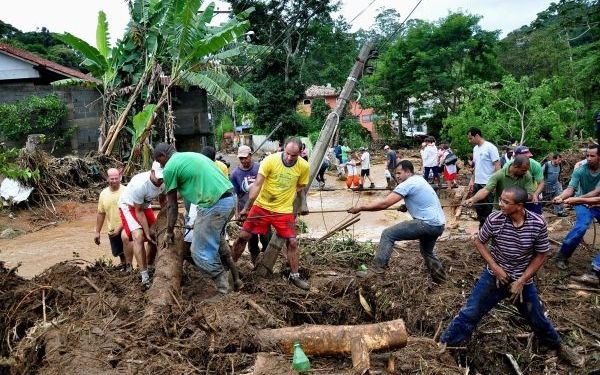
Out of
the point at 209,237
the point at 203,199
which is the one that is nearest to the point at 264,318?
the point at 209,237

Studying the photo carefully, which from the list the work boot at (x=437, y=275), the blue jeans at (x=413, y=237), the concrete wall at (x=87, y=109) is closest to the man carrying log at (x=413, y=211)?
the blue jeans at (x=413, y=237)

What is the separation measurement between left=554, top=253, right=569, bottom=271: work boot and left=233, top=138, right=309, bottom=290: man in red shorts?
11.0 feet

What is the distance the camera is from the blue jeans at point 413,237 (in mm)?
5379

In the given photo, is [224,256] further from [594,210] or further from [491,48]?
[491,48]

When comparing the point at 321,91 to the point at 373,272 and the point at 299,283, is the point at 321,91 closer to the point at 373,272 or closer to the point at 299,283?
the point at 373,272

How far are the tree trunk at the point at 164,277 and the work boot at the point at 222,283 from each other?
405 millimetres

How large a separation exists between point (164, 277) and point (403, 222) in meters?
2.77

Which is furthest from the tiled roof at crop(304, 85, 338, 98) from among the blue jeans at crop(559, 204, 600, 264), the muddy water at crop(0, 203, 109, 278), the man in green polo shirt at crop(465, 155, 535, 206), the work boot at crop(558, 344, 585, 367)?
the work boot at crop(558, 344, 585, 367)

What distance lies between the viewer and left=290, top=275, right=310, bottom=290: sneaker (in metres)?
5.51

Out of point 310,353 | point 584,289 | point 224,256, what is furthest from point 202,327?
point 584,289

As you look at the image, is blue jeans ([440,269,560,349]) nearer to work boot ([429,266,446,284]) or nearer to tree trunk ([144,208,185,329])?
work boot ([429,266,446,284])

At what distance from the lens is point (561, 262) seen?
616cm

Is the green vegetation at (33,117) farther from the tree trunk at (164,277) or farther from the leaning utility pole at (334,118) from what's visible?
the tree trunk at (164,277)

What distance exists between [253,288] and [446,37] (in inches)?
996
